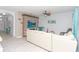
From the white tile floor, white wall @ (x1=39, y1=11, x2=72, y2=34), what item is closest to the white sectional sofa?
the white tile floor

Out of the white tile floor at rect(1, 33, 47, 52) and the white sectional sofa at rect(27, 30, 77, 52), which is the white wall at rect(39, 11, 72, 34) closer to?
the white sectional sofa at rect(27, 30, 77, 52)

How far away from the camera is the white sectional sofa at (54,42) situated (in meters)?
3.74

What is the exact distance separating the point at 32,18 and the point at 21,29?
1.65m

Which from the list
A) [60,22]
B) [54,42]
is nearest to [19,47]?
[54,42]

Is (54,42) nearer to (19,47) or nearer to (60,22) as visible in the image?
(19,47)

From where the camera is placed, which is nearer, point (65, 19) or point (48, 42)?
point (48, 42)

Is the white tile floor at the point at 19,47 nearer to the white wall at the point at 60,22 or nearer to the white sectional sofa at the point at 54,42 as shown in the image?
the white sectional sofa at the point at 54,42

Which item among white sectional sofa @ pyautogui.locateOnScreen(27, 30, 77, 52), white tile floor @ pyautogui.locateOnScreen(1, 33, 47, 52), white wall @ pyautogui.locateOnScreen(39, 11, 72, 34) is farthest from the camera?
white wall @ pyautogui.locateOnScreen(39, 11, 72, 34)

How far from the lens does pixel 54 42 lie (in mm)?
4344

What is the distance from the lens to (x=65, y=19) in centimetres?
814

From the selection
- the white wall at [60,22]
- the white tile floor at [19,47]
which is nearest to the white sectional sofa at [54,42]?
the white tile floor at [19,47]

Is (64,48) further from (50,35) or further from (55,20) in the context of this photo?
(55,20)

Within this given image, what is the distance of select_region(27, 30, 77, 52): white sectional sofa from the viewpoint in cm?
374
